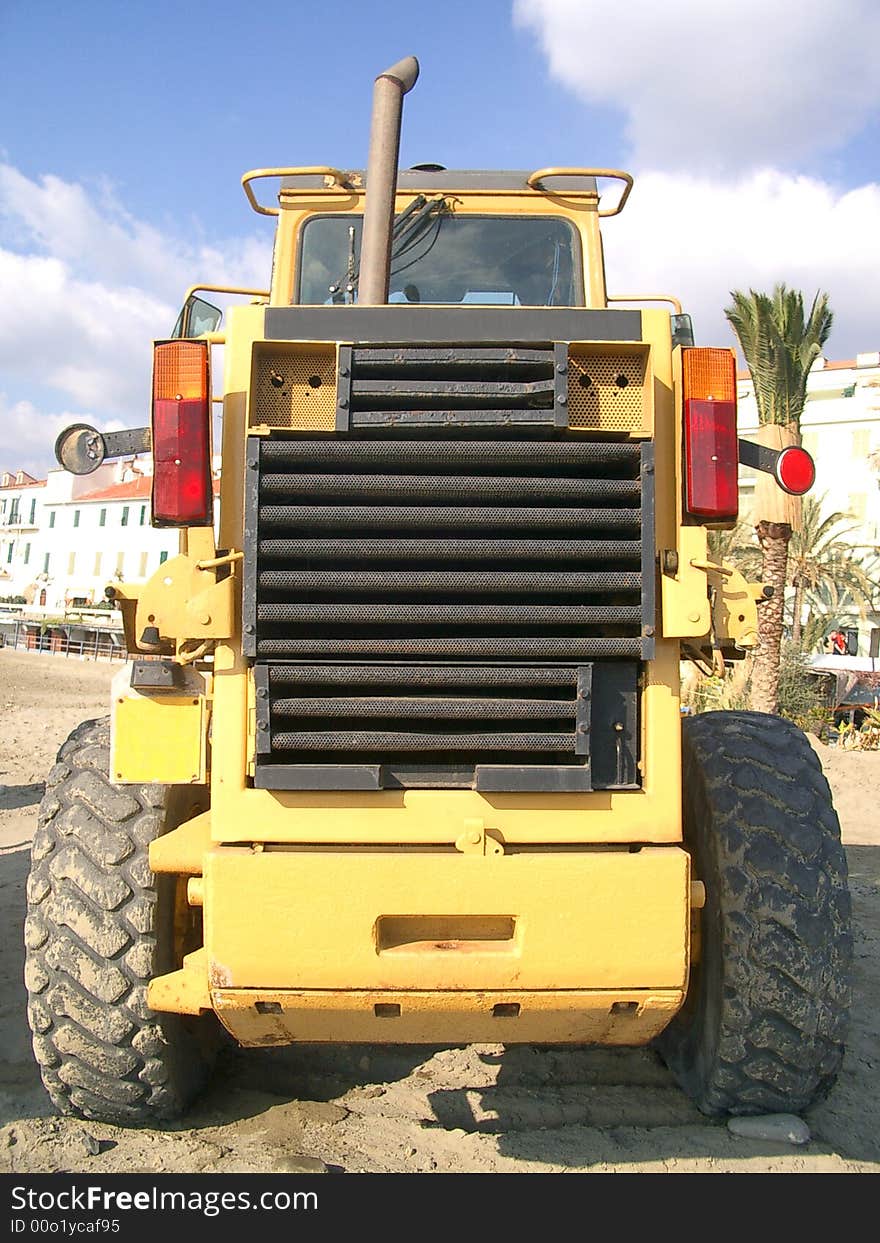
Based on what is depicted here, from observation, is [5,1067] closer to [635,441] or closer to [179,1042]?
[179,1042]

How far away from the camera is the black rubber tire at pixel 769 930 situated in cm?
307

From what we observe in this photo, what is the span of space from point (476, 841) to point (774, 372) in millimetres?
14345

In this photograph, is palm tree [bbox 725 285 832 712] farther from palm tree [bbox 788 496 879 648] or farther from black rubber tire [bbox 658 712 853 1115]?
black rubber tire [bbox 658 712 853 1115]

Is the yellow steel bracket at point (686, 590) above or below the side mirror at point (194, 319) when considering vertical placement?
below

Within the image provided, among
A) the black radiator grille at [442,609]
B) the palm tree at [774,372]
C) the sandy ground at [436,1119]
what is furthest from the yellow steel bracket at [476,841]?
the palm tree at [774,372]

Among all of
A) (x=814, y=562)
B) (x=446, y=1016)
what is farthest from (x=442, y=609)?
(x=814, y=562)

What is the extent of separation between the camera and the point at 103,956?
320 cm

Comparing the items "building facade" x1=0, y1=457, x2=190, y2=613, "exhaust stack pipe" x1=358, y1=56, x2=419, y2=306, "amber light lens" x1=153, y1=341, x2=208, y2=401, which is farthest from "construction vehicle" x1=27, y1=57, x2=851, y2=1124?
"building facade" x1=0, y1=457, x2=190, y2=613

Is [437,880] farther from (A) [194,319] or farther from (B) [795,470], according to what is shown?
(A) [194,319]

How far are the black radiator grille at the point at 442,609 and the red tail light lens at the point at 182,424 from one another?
0.17m

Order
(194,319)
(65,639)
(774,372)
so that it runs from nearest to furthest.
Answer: (194,319) < (774,372) < (65,639)

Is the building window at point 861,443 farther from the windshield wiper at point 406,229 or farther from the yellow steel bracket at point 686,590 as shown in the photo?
the yellow steel bracket at point 686,590

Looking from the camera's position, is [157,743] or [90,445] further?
[90,445]

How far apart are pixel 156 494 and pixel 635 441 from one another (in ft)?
4.51
